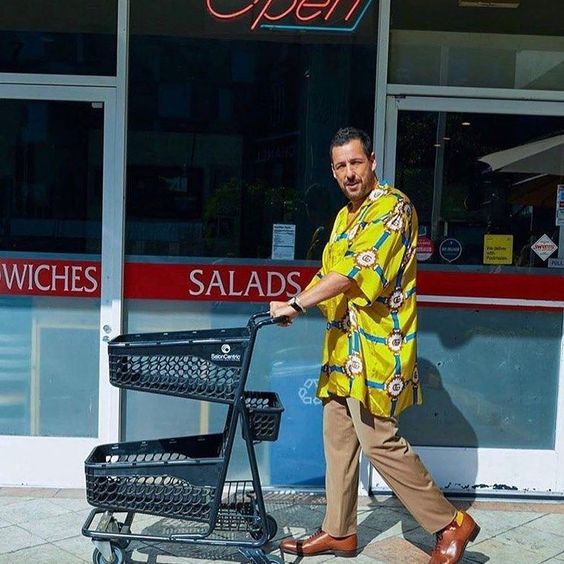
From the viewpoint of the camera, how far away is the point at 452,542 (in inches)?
136

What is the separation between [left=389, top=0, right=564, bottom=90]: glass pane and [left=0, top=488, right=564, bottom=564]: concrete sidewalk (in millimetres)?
2404

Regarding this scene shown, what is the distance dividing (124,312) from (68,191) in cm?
76

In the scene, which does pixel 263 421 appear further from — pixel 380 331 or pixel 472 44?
pixel 472 44

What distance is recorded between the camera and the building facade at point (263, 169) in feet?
14.6

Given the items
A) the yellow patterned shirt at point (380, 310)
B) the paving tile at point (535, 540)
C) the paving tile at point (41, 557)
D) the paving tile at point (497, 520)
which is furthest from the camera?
the paving tile at point (497, 520)

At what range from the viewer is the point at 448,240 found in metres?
4.52

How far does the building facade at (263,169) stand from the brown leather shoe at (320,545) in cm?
89

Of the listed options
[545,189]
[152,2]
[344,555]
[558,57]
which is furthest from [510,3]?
[344,555]

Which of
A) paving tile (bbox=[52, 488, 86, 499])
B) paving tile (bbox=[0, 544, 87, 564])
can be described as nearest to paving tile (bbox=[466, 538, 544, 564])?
paving tile (bbox=[0, 544, 87, 564])

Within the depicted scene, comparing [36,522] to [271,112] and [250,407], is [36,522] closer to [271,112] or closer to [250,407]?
[250,407]

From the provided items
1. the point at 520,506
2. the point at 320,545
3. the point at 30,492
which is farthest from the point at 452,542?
the point at 30,492

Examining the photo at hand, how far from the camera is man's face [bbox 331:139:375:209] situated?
3361 mm

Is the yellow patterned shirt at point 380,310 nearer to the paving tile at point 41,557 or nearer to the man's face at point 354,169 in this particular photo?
the man's face at point 354,169

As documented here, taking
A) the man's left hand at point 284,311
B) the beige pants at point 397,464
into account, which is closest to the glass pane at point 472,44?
the man's left hand at point 284,311
